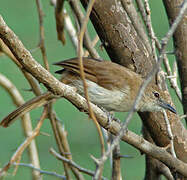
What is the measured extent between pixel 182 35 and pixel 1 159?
5.56 metres

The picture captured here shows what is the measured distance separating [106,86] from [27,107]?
2.41 ft

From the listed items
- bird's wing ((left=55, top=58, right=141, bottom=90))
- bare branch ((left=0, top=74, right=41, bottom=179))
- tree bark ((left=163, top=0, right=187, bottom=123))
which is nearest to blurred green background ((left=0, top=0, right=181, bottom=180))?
bare branch ((left=0, top=74, right=41, bottom=179))

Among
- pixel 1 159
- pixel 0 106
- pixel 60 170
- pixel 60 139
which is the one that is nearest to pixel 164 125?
pixel 60 139

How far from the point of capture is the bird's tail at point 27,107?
3.73 m

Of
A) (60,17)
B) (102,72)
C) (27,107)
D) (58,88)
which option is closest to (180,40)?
(102,72)

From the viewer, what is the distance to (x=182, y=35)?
3744 mm

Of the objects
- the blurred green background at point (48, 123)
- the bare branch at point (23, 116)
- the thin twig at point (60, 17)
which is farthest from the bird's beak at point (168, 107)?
the blurred green background at point (48, 123)

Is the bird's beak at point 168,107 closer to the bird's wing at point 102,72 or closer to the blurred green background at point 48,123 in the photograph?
the bird's wing at point 102,72

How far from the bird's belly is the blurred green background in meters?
2.85

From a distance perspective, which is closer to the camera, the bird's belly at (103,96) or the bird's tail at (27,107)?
the bird's tail at (27,107)

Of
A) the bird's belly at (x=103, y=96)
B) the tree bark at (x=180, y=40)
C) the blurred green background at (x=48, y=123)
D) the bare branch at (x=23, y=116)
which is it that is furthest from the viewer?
the blurred green background at (x=48, y=123)

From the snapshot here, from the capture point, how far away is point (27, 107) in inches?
151

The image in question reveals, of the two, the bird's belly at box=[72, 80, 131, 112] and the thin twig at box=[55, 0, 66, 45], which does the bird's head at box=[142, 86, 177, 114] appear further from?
the thin twig at box=[55, 0, 66, 45]

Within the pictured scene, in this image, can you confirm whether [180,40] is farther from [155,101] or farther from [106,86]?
[106,86]
